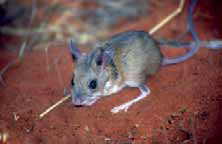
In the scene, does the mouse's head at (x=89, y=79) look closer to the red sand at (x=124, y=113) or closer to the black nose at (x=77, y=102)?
the black nose at (x=77, y=102)

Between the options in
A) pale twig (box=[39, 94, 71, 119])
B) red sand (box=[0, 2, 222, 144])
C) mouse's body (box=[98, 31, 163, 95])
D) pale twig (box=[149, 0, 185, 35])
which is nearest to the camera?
red sand (box=[0, 2, 222, 144])

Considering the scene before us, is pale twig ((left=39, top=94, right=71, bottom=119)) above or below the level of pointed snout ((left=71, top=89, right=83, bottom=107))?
below

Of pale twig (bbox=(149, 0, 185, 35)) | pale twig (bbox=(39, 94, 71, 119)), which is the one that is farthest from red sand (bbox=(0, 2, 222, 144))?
pale twig (bbox=(149, 0, 185, 35))

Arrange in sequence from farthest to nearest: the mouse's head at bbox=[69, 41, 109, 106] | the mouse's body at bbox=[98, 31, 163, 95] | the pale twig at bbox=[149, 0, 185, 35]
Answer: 1. the pale twig at bbox=[149, 0, 185, 35]
2. the mouse's body at bbox=[98, 31, 163, 95]
3. the mouse's head at bbox=[69, 41, 109, 106]

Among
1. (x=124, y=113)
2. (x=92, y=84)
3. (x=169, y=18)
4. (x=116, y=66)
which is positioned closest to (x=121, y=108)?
(x=124, y=113)

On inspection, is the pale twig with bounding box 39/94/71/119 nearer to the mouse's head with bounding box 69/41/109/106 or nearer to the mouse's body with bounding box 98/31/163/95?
the mouse's head with bounding box 69/41/109/106

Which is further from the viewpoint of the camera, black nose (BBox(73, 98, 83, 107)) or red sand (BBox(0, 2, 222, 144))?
black nose (BBox(73, 98, 83, 107))

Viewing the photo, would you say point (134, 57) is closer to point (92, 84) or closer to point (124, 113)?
point (92, 84)

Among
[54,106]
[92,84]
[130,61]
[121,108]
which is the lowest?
[54,106]
